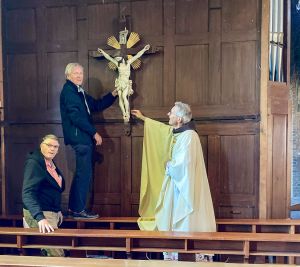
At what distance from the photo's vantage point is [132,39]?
4.23 metres

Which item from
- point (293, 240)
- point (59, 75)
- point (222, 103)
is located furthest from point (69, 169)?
point (293, 240)

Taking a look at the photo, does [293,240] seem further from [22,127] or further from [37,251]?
[22,127]

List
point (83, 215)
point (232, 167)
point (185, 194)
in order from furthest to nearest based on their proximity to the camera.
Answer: point (232, 167) < point (83, 215) < point (185, 194)

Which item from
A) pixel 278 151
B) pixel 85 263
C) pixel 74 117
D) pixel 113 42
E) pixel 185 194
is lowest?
pixel 85 263

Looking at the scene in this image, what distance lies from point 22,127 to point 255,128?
2498 millimetres

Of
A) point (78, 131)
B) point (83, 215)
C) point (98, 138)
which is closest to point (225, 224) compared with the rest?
point (83, 215)

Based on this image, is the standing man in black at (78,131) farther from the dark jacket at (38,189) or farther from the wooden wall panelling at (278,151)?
the wooden wall panelling at (278,151)

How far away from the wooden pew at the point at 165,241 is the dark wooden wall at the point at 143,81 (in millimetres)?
890

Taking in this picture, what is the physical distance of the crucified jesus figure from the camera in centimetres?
419

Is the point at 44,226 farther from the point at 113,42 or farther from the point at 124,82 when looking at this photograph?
the point at 113,42

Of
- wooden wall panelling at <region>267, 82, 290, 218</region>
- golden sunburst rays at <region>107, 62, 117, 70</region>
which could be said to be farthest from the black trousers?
wooden wall panelling at <region>267, 82, 290, 218</region>

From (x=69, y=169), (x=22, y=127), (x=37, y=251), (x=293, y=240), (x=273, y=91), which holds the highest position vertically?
(x=273, y=91)

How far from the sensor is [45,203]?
11.1ft

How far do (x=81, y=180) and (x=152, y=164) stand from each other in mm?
703
